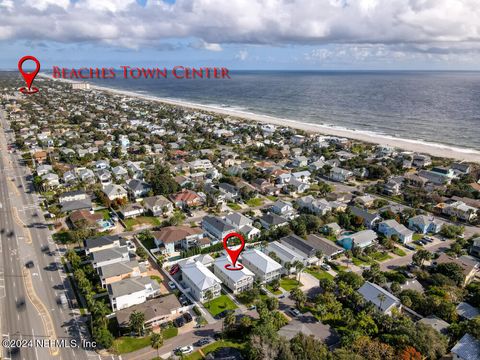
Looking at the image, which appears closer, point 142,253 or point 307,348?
point 307,348

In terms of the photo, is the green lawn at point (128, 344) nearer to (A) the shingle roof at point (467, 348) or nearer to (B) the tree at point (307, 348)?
(B) the tree at point (307, 348)

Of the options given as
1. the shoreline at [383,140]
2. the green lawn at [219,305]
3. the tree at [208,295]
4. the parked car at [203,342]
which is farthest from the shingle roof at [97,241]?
the shoreline at [383,140]

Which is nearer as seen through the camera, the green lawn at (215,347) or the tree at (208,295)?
the green lawn at (215,347)

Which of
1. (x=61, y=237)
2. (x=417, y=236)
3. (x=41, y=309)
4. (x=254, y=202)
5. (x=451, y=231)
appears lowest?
(x=417, y=236)

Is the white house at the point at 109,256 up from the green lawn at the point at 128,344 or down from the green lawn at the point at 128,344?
up

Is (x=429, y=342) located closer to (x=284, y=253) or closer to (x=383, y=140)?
(x=284, y=253)

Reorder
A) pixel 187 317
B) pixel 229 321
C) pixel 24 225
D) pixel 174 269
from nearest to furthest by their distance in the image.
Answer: pixel 229 321
pixel 187 317
pixel 174 269
pixel 24 225

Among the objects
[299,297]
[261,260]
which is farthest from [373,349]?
[261,260]

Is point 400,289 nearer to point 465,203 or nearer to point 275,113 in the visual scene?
point 465,203
